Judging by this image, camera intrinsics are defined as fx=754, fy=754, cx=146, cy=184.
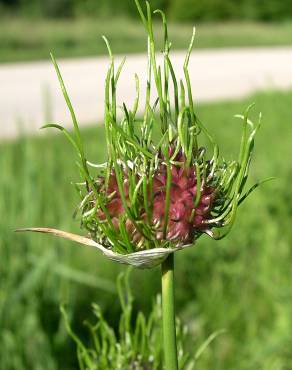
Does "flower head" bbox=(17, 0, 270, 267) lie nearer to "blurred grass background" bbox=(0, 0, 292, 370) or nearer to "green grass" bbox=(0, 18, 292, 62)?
"blurred grass background" bbox=(0, 0, 292, 370)

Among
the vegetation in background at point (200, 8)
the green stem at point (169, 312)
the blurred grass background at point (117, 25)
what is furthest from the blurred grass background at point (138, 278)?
the vegetation in background at point (200, 8)

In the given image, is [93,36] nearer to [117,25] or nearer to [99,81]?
[117,25]

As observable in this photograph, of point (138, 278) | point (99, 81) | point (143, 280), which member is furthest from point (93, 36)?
point (143, 280)

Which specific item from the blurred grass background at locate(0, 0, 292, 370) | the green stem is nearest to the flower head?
the green stem

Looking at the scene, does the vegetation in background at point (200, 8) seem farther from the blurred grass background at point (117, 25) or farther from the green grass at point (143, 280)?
the green grass at point (143, 280)

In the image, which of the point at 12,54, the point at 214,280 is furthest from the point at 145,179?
the point at 12,54

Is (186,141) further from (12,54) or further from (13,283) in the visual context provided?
(12,54)
